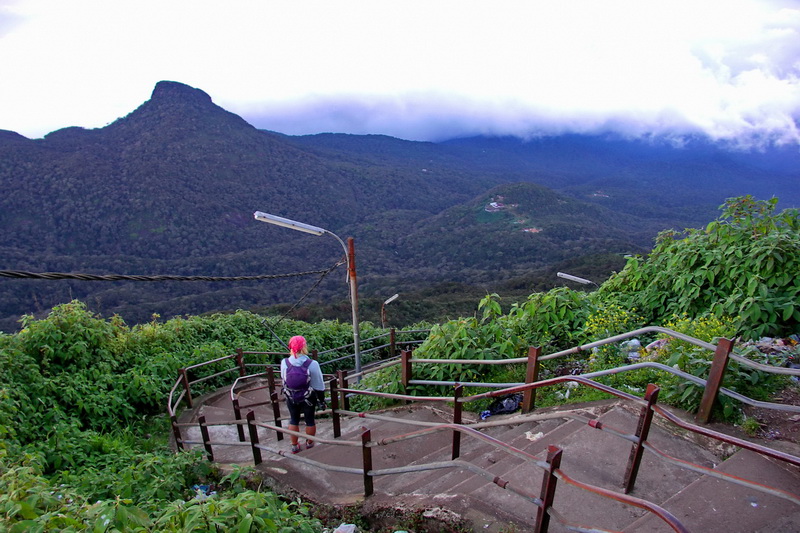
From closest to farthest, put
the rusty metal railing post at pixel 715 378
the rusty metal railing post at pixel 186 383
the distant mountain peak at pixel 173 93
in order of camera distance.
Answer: the rusty metal railing post at pixel 715 378 < the rusty metal railing post at pixel 186 383 < the distant mountain peak at pixel 173 93

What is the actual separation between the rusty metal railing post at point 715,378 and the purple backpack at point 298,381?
3.83m

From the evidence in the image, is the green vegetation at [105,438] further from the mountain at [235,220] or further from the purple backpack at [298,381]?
the mountain at [235,220]

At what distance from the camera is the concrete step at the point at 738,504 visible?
258cm

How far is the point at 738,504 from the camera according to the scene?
2.75 m

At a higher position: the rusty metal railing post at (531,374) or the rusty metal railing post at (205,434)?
the rusty metal railing post at (531,374)

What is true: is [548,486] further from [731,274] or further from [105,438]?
[105,438]

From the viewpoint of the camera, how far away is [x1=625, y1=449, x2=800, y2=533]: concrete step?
2580 mm

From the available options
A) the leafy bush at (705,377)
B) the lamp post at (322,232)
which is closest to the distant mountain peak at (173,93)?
the lamp post at (322,232)

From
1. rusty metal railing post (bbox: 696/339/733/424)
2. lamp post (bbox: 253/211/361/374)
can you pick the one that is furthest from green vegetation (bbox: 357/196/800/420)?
lamp post (bbox: 253/211/361/374)

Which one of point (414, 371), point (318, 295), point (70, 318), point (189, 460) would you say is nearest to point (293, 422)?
point (189, 460)

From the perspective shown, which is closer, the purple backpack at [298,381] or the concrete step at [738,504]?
the concrete step at [738,504]

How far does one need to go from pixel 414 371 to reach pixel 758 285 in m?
4.14

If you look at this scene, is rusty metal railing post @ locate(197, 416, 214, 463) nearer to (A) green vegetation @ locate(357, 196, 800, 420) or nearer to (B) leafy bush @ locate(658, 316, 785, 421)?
(A) green vegetation @ locate(357, 196, 800, 420)

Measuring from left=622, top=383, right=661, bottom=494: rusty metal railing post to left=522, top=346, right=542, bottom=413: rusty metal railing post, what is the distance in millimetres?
1456
